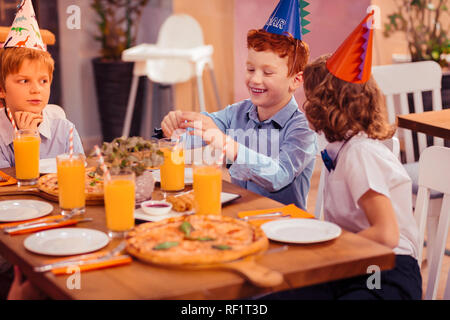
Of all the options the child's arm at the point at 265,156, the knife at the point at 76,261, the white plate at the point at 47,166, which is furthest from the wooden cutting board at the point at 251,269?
the white plate at the point at 47,166

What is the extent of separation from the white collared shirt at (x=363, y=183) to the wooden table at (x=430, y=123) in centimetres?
90

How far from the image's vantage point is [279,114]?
220 cm

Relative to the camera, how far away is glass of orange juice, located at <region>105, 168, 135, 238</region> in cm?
148

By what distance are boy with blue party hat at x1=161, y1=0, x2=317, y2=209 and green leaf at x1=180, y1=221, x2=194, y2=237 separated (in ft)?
1.70

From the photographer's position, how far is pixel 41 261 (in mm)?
1337

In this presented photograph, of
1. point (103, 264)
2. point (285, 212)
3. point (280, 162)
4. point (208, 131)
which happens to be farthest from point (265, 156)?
point (103, 264)

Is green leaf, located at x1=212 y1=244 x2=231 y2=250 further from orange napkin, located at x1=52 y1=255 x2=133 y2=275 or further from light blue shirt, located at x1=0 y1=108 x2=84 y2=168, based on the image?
light blue shirt, located at x1=0 y1=108 x2=84 y2=168

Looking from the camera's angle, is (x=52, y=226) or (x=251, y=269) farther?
(x=52, y=226)

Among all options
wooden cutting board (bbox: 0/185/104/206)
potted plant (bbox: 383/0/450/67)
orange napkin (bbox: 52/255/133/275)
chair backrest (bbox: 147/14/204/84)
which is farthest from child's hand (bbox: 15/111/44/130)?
potted plant (bbox: 383/0/450/67)

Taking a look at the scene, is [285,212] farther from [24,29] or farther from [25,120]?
[24,29]

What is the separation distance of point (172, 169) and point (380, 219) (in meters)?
0.61
